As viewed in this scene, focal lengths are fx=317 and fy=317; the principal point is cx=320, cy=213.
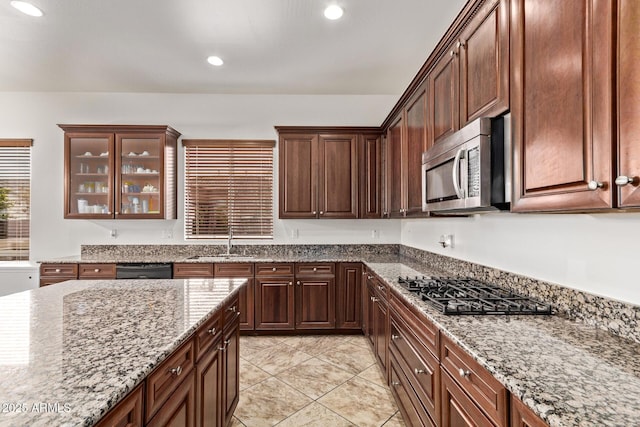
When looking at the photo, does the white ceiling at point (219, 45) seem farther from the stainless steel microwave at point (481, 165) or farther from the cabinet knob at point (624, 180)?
the cabinet knob at point (624, 180)

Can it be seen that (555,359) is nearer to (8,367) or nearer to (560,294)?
(560,294)

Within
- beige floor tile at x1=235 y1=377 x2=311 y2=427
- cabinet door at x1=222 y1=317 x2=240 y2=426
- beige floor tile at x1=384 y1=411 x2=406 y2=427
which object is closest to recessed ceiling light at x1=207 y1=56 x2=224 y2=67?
cabinet door at x1=222 y1=317 x2=240 y2=426

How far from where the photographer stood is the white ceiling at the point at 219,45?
8.07ft

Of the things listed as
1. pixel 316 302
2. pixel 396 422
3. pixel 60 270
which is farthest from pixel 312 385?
pixel 60 270

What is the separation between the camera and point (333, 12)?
8.04 ft

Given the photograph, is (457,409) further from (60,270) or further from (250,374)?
(60,270)

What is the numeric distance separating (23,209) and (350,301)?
440cm

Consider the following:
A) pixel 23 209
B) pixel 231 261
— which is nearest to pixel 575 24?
pixel 231 261

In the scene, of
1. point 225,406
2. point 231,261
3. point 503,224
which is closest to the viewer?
point 225,406

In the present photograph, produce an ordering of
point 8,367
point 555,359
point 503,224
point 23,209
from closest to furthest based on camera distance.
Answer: point 8,367 → point 555,359 → point 503,224 → point 23,209

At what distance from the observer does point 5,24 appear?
2.68 meters

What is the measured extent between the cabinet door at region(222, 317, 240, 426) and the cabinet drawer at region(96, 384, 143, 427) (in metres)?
0.84

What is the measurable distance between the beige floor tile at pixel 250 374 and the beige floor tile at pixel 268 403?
0.06 metres

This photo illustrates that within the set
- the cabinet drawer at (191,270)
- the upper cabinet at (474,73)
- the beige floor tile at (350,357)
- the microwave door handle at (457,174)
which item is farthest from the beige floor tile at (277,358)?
the upper cabinet at (474,73)
